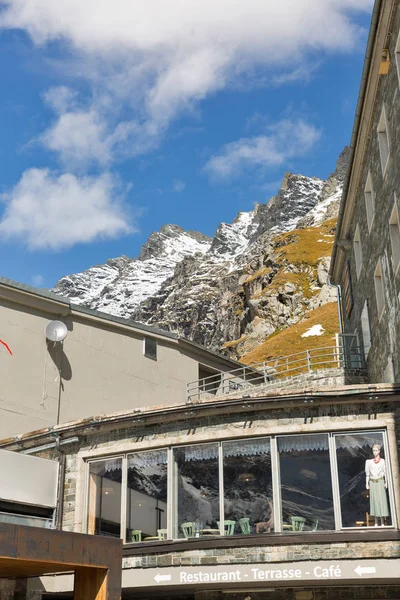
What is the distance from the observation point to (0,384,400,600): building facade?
15688 millimetres

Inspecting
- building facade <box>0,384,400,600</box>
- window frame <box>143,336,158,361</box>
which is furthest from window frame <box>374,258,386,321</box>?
window frame <box>143,336,158,361</box>

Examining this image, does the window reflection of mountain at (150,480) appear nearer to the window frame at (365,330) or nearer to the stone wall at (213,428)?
the stone wall at (213,428)

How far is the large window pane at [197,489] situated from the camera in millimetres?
16938

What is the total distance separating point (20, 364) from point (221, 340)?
10809cm

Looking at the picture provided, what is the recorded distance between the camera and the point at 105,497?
18266 millimetres

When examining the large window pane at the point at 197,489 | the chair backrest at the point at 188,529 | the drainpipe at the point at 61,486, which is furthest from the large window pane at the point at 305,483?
the drainpipe at the point at 61,486

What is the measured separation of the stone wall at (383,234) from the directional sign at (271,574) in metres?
6.12

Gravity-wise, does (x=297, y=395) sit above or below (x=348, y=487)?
above

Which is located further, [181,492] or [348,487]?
[181,492]

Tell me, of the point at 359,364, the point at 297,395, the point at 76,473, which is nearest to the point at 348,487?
the point at 297,395

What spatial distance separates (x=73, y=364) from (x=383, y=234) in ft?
38.0

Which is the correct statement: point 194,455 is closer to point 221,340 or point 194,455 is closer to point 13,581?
point 13,581

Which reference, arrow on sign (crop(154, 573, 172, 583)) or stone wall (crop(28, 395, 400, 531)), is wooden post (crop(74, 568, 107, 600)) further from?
stone wall (crop(28, 395, 400, 531))

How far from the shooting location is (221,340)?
433 ft
